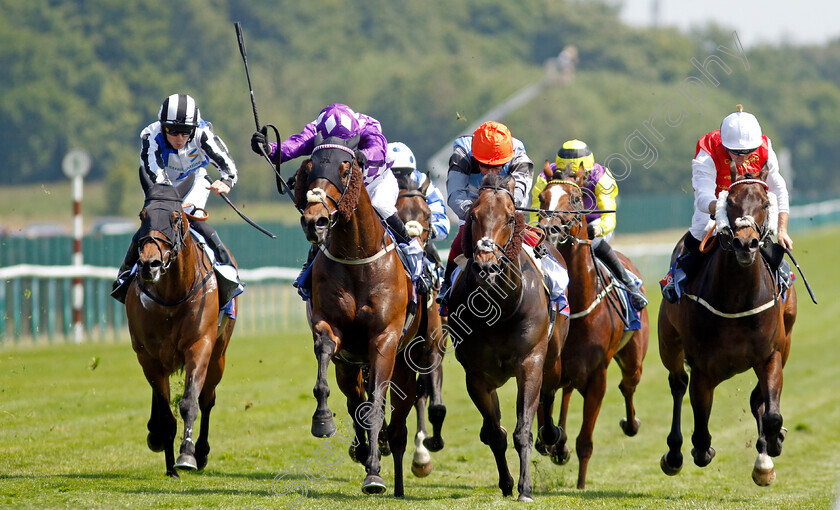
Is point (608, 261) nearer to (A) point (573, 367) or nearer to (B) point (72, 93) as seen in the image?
(A) point (573, 367)

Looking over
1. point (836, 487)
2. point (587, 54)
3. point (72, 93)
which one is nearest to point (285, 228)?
point (836, 487)

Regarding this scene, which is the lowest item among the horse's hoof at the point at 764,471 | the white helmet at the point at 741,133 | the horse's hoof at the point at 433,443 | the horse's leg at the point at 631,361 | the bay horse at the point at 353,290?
the horse's hoof at the point at 764,471

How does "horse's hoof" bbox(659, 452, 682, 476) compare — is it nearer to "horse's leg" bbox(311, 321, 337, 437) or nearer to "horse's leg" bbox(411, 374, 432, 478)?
"horse's leg" bbox(411, 374, 432, 478)

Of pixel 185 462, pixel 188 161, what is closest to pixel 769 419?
pixel 185 462

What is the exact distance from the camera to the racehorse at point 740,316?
7043mm

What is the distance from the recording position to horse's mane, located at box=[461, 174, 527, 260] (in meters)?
6.84

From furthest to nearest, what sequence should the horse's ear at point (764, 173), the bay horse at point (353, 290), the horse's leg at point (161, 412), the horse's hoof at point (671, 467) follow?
the horse's hoof at point (671, 467) → the horse's leg at point (161, 412) → the horse's ear at point (764, 173) → the bay horse at point (353, 290)

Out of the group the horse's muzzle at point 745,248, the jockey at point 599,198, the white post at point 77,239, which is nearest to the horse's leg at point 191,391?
the jockey at point 599,198

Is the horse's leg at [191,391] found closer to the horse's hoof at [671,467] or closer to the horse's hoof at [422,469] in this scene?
the horse's hoof at [422,469]

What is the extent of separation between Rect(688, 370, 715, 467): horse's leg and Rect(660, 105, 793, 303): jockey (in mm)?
667

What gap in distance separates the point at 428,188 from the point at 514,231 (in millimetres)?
2862

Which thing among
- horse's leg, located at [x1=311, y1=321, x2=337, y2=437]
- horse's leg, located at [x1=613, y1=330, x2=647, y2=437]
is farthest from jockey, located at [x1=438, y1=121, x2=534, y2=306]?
horse's leg, located at [x1=613, y1=330, x2=647, y2=437]

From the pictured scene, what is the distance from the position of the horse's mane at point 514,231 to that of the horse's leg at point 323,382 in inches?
40.0

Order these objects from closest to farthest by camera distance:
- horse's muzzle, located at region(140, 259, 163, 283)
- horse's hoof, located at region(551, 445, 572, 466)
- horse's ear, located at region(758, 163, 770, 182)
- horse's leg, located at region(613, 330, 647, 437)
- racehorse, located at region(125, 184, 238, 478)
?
1. horse's muzzle, located at region(140, 259, 163, 283)
2. racehorse, located at region(125, 184, 238, 478)
3. horse's ear, located at region(758, 163, 770, 182)
4. horse's hoof, located at region(551, 445, 572, 466)
5. horse's leg, located at region(613, 330, 647, 437)
